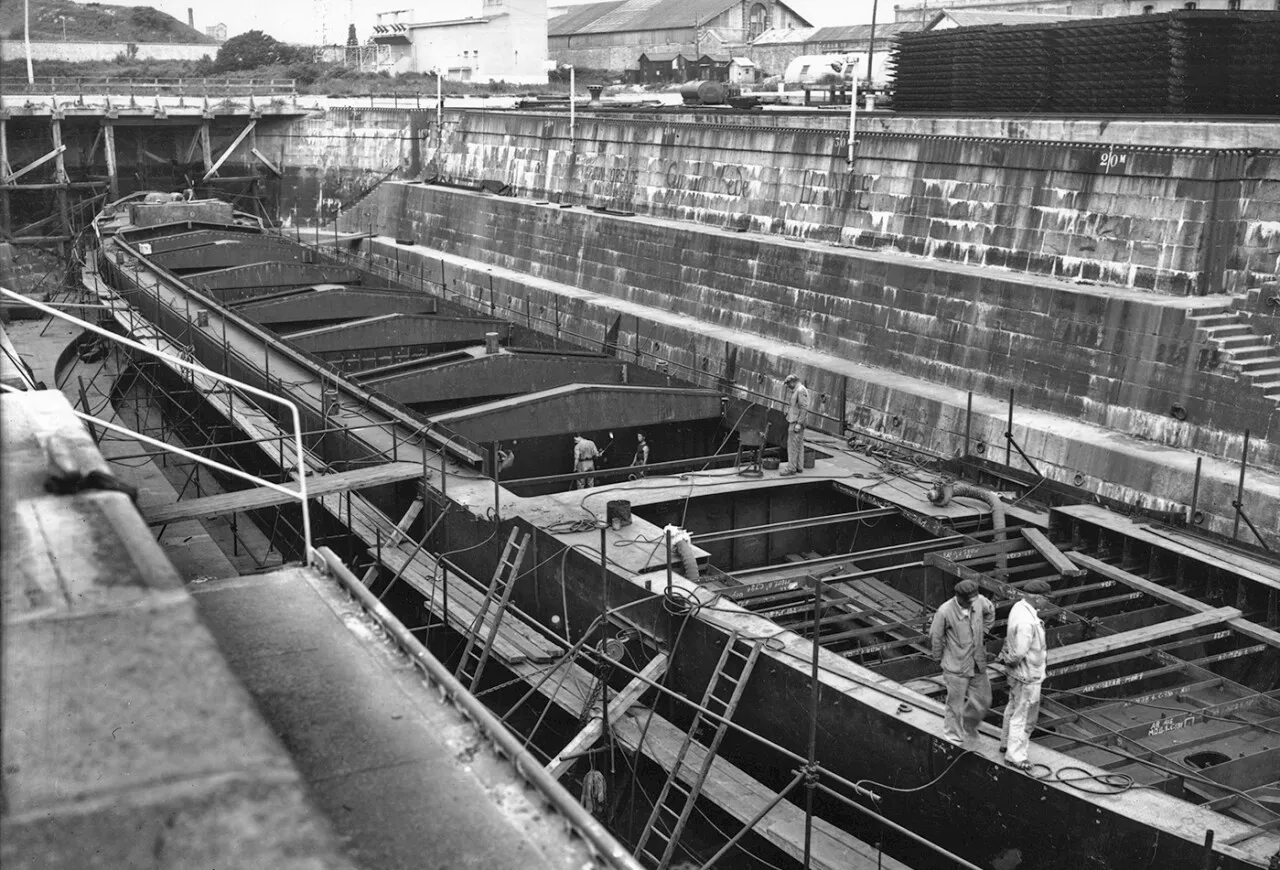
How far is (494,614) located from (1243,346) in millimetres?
10309

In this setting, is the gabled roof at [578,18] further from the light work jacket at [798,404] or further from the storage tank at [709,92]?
the light work jacket at [798,404]

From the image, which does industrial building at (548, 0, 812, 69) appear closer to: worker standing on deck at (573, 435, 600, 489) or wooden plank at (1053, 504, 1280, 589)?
worker standing on deck at (573, 435, 600, 489)

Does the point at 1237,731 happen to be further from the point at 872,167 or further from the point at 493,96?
the point at 493,96

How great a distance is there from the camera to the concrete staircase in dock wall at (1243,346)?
16.4 metres

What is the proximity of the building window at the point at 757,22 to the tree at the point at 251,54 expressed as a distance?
95.5 feet

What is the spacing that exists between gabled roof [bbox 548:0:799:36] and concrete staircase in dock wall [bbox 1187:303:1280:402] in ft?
211

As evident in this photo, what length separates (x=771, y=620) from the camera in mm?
12219

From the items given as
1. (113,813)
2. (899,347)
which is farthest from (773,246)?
(113,813)

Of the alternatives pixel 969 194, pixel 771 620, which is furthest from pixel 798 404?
pixel 969 194

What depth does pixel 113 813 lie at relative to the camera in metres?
4.66

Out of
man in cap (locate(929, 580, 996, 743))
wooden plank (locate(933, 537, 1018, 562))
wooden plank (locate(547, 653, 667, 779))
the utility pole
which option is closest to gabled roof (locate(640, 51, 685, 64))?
the utility pole

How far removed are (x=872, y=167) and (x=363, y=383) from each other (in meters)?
10.8

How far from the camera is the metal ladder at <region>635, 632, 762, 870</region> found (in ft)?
34.7

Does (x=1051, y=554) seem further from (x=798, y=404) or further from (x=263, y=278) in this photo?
(x=263, y=278)
